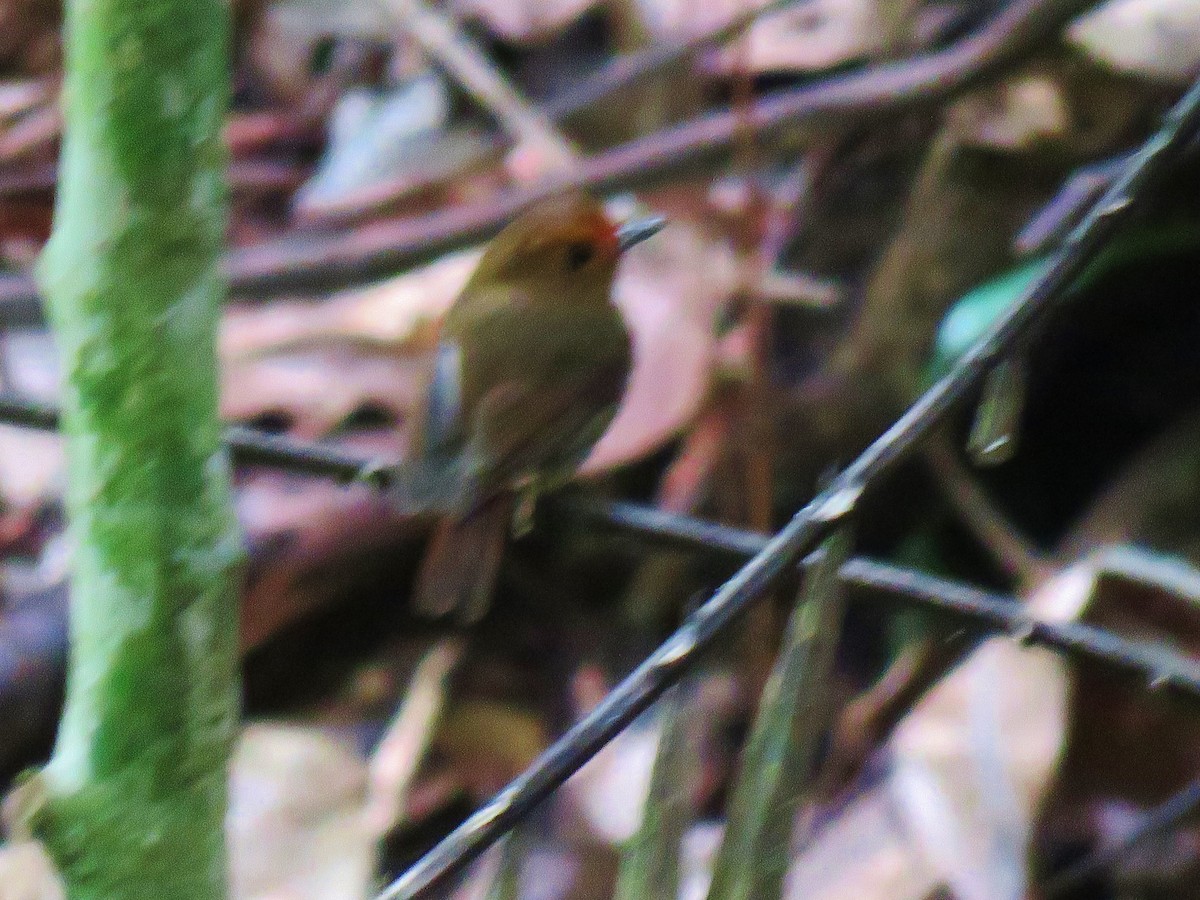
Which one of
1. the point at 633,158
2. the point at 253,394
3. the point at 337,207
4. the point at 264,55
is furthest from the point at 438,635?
the point at 264,55

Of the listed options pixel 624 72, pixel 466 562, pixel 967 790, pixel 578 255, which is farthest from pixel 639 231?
pixel 624 72

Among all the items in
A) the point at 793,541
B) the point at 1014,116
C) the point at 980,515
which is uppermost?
the point at 793,541

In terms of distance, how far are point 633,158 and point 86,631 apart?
2.25m

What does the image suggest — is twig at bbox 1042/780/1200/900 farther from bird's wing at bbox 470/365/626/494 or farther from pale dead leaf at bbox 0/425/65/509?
pale dead leaf at bbox 0/425/65/509

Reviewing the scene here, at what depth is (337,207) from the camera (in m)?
3.70

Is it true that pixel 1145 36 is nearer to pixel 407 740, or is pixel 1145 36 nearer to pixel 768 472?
pixel 768 472

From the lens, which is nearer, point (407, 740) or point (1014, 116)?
point (407, 740)

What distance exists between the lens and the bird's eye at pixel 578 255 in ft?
8.23

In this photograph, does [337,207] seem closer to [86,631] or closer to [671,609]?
[671,609]

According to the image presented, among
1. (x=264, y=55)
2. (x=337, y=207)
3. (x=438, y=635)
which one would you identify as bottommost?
(x=438, y=635)

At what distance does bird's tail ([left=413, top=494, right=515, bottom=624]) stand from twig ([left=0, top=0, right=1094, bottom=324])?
2.93 feet

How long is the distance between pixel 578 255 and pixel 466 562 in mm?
575

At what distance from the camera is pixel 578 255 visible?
2529mm

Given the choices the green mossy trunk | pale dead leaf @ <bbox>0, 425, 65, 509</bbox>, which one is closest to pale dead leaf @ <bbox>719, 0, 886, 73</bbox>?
pale dead leaf @ <bbox>0, 425, 65, 509</bbox>
